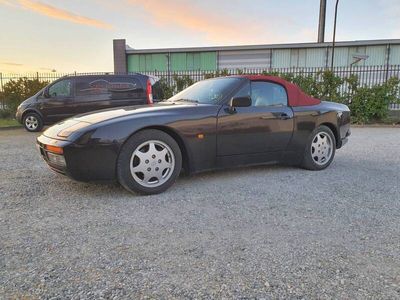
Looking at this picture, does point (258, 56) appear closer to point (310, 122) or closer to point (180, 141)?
point (310, 122)

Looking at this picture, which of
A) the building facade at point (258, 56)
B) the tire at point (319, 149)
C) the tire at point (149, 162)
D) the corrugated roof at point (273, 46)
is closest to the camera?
the tire at point (149, 162)

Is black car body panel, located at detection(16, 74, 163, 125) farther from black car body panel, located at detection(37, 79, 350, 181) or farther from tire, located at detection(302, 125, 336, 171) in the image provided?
tire, located at detection(302, 125, 336, 171)

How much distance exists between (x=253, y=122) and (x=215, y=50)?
1772 cm

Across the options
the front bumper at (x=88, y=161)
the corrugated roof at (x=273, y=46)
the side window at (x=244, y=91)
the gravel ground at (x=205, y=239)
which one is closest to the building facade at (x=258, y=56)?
the corrugated roof at (x=273, y=46)

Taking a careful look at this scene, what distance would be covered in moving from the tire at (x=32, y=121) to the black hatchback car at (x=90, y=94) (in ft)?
0.43

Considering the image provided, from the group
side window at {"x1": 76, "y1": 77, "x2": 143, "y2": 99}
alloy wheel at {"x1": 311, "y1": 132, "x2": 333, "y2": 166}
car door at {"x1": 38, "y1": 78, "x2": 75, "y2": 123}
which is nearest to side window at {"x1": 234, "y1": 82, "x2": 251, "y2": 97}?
alloy wheel at {"x1": 311, "y1": 132, "x2": 333, "y2": 166}

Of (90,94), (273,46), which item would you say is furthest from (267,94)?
(273,46)

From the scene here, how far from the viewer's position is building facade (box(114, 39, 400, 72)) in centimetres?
2009

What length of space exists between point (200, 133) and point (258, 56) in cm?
1840

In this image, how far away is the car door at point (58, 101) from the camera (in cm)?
976

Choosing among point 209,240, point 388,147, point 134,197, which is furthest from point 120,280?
point 388,147

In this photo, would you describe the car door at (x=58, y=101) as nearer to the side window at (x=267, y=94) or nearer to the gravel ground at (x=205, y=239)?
the gravel ground at (x=205, y=239)

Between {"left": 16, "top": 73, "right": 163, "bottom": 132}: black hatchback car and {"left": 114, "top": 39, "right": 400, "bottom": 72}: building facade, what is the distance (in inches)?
471

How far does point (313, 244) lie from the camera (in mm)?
2604
